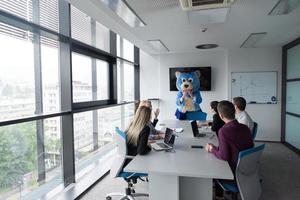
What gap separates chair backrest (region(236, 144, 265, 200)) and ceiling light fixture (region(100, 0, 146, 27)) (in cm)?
205

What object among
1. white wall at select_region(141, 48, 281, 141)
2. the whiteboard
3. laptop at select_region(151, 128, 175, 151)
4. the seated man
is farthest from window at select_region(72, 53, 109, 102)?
the whiteboard

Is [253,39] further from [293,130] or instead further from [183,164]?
[183,164]

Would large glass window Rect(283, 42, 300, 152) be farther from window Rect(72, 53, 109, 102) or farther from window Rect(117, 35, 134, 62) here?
window Rect(72, 53, 109, 102)

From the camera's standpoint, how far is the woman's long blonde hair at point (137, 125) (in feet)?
7.81

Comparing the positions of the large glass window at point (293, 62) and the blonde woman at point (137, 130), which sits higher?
the large glass window at point (293, 62)

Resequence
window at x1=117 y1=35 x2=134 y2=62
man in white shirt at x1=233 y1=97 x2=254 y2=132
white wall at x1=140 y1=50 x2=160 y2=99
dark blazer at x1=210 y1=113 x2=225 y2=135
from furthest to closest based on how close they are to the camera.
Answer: white wall at x1=140 y1=50 x2=160 y2=99 → window at x1=117 y1=35 x2=134 y2=62 → dark blazer at x1=210 y1=113 x2=225 y2=135 → man in white shirt at x1=233 y1=97 x2=254 y2=132

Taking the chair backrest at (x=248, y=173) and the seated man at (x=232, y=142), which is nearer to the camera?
the chair backrest at (x=248, y=173)

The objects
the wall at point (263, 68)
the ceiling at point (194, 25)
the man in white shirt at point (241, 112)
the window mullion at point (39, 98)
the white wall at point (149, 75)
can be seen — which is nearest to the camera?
the window mullion at point (39, 98)

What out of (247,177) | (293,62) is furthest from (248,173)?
(293,62)

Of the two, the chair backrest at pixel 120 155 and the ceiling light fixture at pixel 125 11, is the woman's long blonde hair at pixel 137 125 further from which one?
the ceiling light fixture at pixel 125 11

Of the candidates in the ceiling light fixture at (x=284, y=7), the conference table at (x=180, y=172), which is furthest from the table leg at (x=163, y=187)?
the ceiling light fixture at (x=284, y=7)

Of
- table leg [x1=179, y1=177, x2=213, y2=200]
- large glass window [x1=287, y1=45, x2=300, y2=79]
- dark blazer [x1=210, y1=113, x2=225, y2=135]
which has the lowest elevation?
table leg [x1=179, y1=177, x2=213, y2=200]

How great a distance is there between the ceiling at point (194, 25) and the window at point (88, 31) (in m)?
0.35

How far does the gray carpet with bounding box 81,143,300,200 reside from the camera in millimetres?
2736
